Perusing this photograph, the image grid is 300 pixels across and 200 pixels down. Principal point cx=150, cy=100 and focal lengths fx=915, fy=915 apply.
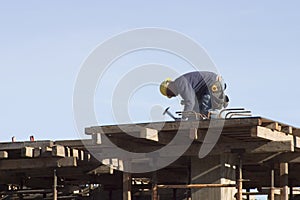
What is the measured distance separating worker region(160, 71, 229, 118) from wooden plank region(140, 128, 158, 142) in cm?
254

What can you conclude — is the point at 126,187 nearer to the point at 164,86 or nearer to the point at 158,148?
the point at 158,148

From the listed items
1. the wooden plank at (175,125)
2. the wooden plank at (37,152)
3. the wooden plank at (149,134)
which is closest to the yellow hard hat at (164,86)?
the wooden plank at (175,125)

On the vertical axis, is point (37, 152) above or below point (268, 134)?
below

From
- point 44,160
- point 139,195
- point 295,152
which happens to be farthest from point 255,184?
point 44,160

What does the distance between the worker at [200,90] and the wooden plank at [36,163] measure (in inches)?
122

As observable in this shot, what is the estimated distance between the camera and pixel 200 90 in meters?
22.6

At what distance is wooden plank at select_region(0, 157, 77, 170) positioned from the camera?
21438 mm

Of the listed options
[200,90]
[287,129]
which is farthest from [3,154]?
[287,129]

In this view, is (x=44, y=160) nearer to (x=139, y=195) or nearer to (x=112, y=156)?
(x=112, y=156)

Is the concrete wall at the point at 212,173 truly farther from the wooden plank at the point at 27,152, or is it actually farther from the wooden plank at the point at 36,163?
the wooden plank at the point at 27,152

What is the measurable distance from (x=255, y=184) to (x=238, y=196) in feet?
26.9

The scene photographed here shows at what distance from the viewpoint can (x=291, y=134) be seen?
20.8 meters

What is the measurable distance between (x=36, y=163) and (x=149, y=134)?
4.00 metres

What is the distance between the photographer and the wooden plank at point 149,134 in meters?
19.1
